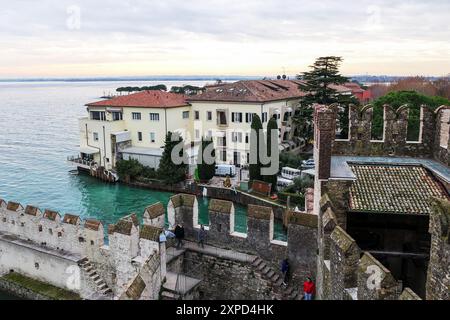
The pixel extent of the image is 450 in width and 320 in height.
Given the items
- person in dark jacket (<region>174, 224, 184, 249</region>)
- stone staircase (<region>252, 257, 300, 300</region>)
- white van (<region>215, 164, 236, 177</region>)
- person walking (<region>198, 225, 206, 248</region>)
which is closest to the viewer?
stone staircase (<region>252, 257, 300, 300</region>)

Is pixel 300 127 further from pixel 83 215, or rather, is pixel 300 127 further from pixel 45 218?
pixel 45 218

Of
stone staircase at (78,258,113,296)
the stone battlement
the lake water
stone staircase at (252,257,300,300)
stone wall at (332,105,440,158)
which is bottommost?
the lake water

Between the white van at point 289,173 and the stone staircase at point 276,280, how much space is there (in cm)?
2500

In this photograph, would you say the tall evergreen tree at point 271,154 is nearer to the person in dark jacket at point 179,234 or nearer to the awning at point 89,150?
the awning at point 89,150

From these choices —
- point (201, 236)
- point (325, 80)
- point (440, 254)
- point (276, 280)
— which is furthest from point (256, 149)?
point (440, 254)

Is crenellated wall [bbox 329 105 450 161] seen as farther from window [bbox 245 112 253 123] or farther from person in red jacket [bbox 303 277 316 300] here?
window [bbox 245 112 253 123]

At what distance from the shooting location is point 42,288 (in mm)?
16328

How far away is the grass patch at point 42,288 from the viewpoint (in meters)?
15.6

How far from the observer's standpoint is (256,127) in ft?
130

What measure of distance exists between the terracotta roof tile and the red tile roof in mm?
36565

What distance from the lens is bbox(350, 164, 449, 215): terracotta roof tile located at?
1080 cm

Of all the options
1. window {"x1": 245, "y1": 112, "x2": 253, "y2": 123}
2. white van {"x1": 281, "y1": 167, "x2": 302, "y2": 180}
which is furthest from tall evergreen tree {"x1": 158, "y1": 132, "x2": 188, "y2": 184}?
white van {"x1": 281, "y1": 167, "x2": 302, "y2": 180}

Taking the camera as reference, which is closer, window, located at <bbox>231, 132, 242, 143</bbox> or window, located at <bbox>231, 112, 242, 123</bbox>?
window, located at <bbox>231, 132, 242, 143</bbox>

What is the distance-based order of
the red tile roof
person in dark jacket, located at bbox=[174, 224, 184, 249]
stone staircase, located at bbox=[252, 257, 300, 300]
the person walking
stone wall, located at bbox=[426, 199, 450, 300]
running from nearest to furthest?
stone wall, located at bbox=[426, 199, 450, 300]
stone staircase, located at bbox=[252, 257, 300, 300]
person in dark jacket, located at bbox=[174, 224, 184, 249]
the person walking
the red tile roof
